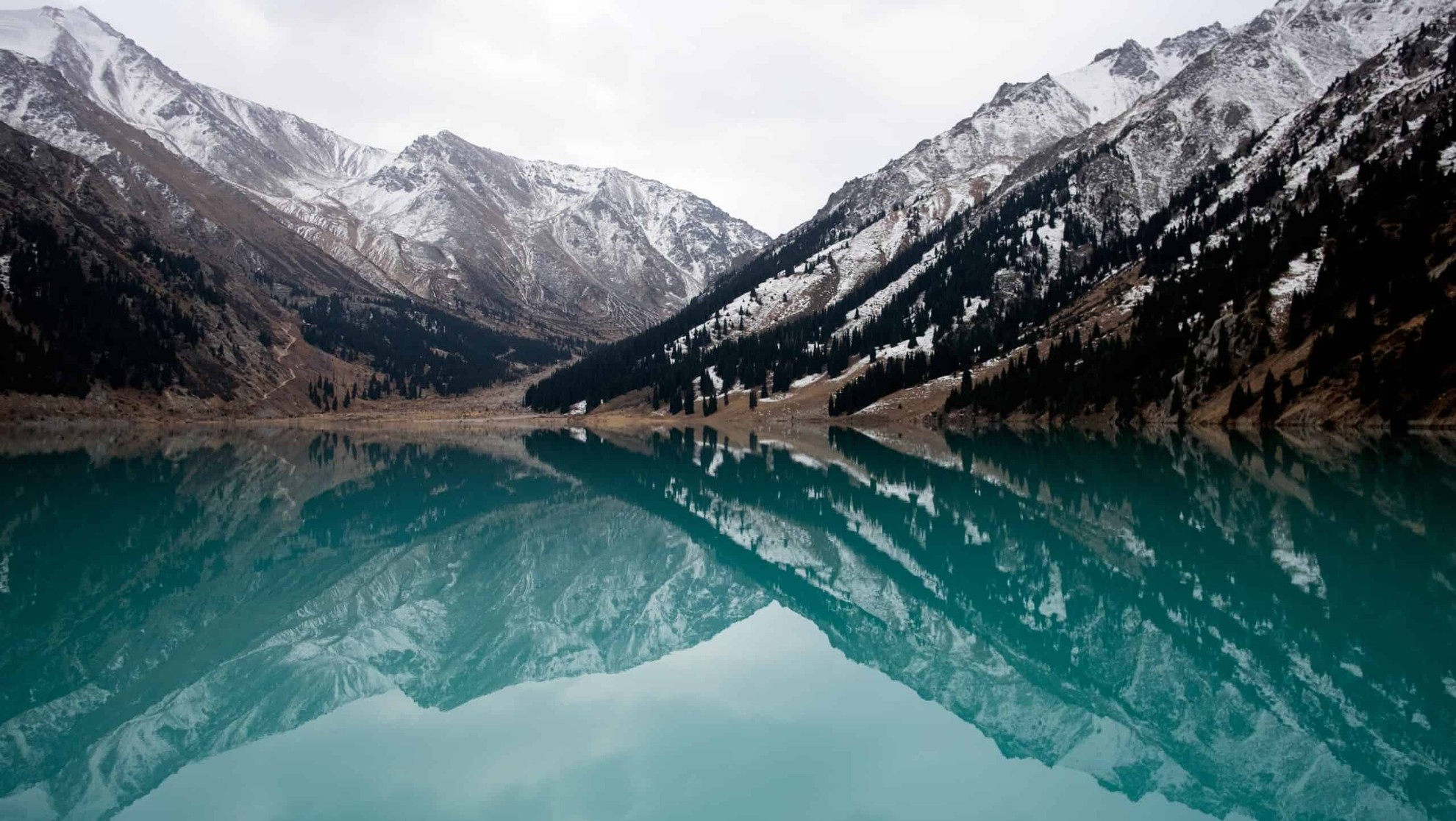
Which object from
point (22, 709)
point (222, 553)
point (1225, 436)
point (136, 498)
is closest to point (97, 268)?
point (136, 498)

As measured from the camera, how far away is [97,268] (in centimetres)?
14850

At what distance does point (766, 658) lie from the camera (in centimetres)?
1678

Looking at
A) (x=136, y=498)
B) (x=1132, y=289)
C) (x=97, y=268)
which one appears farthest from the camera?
(x=97, y=268)

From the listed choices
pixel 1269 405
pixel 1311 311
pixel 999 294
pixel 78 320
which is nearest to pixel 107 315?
pixel 78 320

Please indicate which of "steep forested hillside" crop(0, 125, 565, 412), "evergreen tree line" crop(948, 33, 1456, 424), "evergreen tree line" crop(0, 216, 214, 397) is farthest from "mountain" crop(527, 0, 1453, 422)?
"evergreen tree line" crop(0, 216, 214, 397)

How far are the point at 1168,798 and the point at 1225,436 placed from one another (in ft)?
198

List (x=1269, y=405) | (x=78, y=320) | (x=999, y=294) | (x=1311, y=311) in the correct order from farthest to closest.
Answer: (x=999, y=294), (x=78, y=320), (x=1311, y=311), (x=1269, y=405)

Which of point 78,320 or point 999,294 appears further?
point 999,294

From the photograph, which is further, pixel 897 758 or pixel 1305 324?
pixel 1305 324

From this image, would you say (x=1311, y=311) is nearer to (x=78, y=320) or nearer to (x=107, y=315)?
(x=78, y=320)

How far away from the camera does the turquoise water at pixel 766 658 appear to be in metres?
10.4

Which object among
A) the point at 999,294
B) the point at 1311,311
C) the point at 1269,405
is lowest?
the point at 1269,405

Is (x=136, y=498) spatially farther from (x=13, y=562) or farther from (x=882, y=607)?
(x=882, y=607)

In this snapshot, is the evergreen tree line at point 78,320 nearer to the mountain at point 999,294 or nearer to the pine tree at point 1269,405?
the mountain at point 999,294
